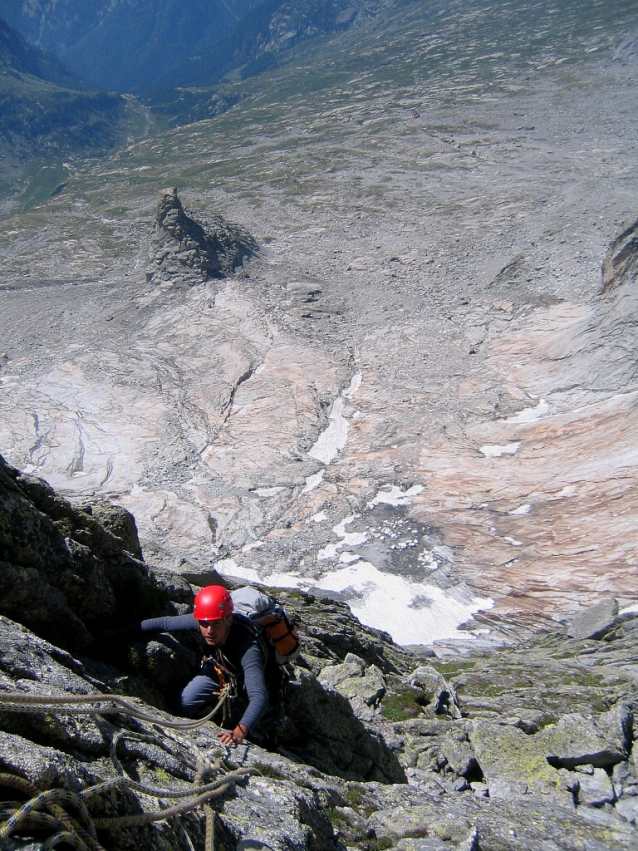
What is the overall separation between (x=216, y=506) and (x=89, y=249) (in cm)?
7018

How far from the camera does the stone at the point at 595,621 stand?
75.8ft

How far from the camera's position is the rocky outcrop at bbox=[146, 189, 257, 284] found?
214ft

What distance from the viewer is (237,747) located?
695cm

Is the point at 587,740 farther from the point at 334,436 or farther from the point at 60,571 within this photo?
the point at 334,436

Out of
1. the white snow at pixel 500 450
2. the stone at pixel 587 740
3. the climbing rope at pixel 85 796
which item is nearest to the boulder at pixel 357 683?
the stone at pixel 587 740


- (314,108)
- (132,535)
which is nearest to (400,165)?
(314,108)

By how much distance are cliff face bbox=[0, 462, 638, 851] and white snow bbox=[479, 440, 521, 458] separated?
2469 centimetres

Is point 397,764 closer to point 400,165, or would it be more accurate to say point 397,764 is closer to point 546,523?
point 546,523

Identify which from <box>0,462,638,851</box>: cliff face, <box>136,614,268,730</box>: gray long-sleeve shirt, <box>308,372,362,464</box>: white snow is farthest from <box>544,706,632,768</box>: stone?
<box>308,372,362,464</box>: white snow

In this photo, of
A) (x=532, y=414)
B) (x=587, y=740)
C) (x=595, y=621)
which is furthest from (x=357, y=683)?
(x=532, y=414)

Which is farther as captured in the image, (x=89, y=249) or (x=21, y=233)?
(x=21, y=233)

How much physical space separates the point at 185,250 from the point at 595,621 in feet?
184

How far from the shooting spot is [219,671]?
7.47 metres

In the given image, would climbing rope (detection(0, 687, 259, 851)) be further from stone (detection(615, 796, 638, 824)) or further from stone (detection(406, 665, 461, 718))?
stone (detection(406, 665, 461, 718))
